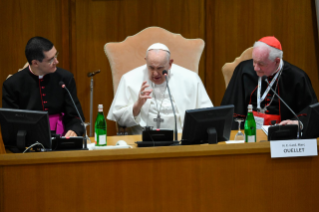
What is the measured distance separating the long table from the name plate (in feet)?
0.08

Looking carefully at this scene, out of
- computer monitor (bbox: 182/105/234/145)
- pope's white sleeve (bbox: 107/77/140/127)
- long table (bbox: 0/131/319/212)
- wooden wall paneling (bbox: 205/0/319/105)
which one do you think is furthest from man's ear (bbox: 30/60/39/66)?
wooden wall paneling (bbox: 205/0/319/105)

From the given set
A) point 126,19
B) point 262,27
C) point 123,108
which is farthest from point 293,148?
point 126,19

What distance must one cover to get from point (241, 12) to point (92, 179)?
137 inches

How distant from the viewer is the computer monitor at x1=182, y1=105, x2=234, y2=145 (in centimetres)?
217

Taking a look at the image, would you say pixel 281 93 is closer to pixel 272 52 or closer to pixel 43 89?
pixel 272 52

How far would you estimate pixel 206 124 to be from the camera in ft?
7.22

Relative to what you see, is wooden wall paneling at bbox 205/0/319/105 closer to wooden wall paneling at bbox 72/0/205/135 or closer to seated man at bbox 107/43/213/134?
wooden wall paneling at bbox 72/0/205/135

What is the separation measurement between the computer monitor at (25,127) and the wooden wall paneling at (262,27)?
293 centimetres

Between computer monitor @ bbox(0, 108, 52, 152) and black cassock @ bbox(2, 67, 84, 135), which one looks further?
black cassock @ bbox(2, 67, 84, 135)

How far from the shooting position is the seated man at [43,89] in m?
3.15

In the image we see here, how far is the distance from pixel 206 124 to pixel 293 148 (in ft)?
1.88

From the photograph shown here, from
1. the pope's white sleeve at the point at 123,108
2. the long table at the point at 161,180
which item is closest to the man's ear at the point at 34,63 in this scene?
the pope's white sleeve at the point at 123,108

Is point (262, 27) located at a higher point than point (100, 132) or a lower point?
higher

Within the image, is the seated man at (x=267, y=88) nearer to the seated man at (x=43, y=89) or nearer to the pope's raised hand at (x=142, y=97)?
the pope's raised hand at (x=142, y=97)
